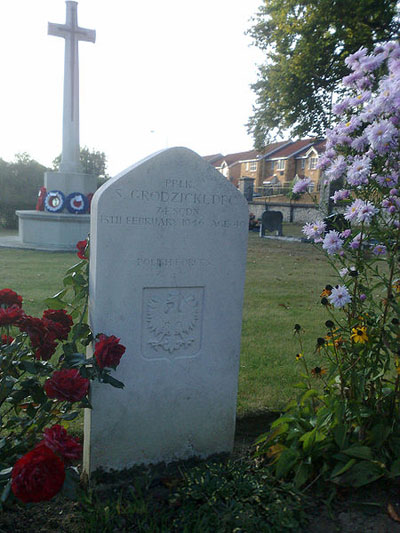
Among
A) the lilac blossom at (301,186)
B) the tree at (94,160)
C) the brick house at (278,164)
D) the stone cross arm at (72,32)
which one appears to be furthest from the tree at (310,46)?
the tree at (94,160)

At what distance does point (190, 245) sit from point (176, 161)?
477 millimetres

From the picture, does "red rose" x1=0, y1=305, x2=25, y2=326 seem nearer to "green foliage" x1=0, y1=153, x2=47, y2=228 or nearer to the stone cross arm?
the stone cross arm

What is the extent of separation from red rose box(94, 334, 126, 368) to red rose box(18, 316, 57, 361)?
0.79 ft

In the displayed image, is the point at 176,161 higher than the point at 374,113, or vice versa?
the point at 374,113

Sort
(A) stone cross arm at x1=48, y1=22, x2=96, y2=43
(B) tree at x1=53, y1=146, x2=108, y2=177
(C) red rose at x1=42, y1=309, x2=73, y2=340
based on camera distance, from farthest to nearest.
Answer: (B) tree at x1=53, y1=146, x2=108, y2=177 < (A) stone cross arm at x1=48, y1=22, x2=96, y2=43 < (C) red rose at x1=42, y1=309, x2=73, y2=340

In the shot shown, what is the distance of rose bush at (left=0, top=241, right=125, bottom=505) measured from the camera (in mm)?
1671

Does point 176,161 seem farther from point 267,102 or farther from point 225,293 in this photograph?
point 267,102

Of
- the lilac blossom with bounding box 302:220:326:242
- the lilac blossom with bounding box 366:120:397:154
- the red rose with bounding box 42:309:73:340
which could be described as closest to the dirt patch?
the red rose with bounding box 42:309:73:340

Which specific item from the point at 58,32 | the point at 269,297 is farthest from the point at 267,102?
the point at 269,297

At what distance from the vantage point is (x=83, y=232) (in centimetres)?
1319

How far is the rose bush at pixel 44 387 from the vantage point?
1671 mm

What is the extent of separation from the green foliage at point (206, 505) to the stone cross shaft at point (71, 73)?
12.4m

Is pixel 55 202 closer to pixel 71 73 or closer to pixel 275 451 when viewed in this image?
pixel 71 73

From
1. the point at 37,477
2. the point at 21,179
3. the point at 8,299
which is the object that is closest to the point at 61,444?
the point at 37,477
